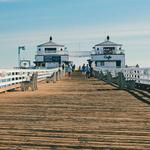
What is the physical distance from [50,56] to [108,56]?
36.2ft

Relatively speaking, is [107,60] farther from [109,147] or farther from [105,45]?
[109,147]

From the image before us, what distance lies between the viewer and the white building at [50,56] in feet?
256

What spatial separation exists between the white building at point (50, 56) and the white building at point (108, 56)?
5.85 m

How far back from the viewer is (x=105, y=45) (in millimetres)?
79250

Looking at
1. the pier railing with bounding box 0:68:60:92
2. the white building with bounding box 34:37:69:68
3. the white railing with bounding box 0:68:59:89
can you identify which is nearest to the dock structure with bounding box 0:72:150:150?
the pier railing with bounding box 0:68:60:92

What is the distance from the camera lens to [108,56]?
76.8m

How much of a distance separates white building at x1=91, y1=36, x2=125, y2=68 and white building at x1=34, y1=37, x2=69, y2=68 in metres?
5.85

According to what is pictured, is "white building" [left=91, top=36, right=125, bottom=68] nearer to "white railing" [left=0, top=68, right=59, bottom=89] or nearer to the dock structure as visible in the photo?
"white railing" [left=0, top=68, right=59, bottom=89]

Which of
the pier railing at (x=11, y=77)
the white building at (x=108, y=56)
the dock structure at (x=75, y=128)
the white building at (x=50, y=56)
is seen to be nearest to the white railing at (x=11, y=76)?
the pier railing at (x=11, y=77)

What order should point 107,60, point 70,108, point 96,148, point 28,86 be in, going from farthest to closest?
1. point 107,60
2. point 28,86
3. point 70,108
4. point 96,148

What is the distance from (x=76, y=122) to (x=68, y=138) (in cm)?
184

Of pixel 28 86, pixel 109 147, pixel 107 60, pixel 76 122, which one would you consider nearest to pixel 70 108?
pixel 76 122

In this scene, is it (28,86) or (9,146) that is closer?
(9,146)

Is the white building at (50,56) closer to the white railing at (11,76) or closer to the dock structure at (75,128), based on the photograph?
the white railing at (11,76)
